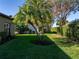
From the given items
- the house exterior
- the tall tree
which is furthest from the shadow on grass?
the house exterior

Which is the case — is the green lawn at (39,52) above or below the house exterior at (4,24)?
below

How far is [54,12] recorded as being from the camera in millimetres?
33656

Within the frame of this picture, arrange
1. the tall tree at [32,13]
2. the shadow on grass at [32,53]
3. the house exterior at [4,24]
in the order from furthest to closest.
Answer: the house exterior at [4,24] < the tall tree at [32,13] < the shadow on grass at [32,53]

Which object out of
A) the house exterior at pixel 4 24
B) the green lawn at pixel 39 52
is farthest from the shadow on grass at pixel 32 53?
the house exterior at pixel 4 24

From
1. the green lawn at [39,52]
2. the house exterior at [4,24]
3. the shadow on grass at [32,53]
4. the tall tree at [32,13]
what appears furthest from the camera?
the house exterior at [4,24]

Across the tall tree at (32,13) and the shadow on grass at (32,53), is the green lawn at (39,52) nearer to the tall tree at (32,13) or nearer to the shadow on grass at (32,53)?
the shadow on grass at (32,53)

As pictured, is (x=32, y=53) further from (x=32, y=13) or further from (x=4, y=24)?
(x=4, y=24)

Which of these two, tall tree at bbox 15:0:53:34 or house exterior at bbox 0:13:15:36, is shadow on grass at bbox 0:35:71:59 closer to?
tall tree at bbox 15:0:53:34

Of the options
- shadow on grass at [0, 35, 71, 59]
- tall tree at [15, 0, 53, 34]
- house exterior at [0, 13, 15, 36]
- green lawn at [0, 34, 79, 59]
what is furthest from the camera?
house exterior at [0, 13, 15, 36]

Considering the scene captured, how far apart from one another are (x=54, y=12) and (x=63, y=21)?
4.73 meters

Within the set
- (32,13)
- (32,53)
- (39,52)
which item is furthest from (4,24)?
(32,53)

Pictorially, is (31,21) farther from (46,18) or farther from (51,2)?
(51,2)

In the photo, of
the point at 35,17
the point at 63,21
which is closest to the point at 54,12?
the point at 63,21

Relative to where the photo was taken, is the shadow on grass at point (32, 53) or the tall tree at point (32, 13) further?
the tall tree at point (32, 13)
